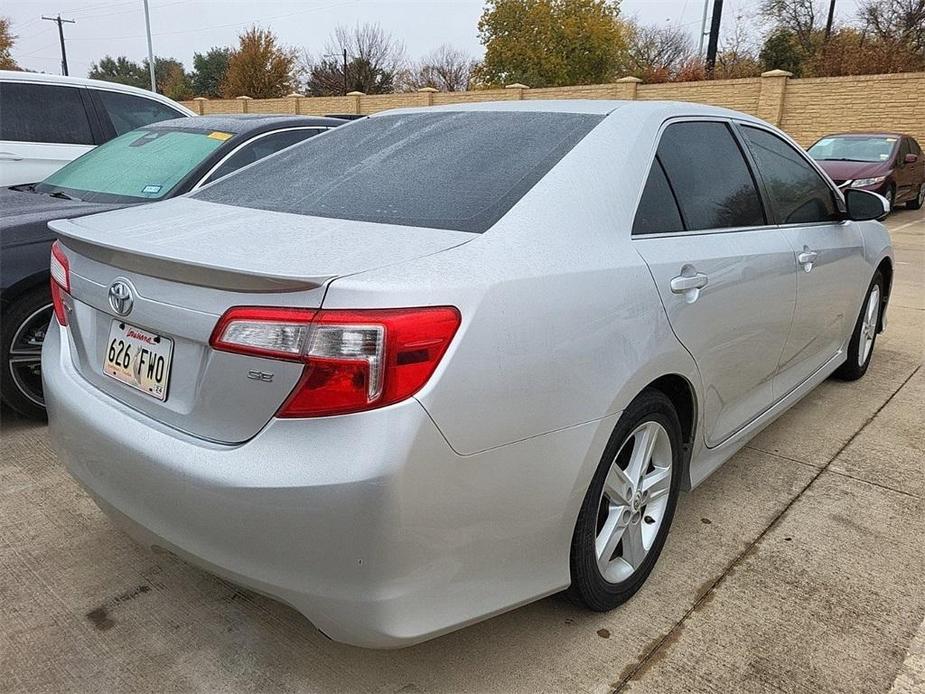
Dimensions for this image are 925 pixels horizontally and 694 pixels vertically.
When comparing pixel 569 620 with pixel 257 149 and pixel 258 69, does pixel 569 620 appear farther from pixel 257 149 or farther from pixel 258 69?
pixel 258 69

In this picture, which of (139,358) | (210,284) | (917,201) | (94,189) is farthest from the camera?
(917,201)

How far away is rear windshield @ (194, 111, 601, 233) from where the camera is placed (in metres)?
2.03

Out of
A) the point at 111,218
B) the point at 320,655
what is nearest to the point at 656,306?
the point at 320,655

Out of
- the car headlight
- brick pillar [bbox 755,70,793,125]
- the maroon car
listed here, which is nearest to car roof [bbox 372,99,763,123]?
the maroon car

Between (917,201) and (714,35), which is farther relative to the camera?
(714,35)

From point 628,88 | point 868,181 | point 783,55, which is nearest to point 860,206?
point 868,181

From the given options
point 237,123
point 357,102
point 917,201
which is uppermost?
point 357,102

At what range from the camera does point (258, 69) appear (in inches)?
1538

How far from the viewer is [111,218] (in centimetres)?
224

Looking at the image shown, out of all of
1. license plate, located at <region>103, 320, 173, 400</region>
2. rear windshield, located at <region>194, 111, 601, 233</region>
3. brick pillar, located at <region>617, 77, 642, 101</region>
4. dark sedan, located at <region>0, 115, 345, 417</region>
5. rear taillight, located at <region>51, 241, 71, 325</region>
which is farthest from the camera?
brick pillar, located at <region>617, 77, 642, 101</region>

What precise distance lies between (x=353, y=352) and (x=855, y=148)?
14.3m

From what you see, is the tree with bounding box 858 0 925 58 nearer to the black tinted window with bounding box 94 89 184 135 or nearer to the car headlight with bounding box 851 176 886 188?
the car headlight with bounding box 851 176 886 188

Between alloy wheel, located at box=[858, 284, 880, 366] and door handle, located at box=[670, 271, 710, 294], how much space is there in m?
2.47

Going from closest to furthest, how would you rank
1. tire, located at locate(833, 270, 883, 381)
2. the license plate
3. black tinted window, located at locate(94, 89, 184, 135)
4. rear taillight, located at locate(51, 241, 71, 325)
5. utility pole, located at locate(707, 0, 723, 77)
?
the license plate
rear taillight, located at locate(51, 241, 71, 325)
tire, located at locate(833, 270, 883, 381)
black tinted window, located at locate(94, 89, 184, 135)
utility pole, located at locate(707, 0, 723, 77)
